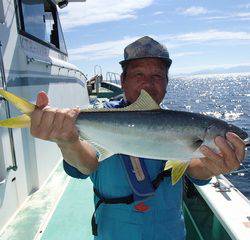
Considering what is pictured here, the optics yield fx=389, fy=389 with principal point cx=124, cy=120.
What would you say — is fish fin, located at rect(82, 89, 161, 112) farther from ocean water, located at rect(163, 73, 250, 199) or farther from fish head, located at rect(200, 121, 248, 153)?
ocean water, located at rect(163, 73, 250, 199)

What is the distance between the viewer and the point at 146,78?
3369mm

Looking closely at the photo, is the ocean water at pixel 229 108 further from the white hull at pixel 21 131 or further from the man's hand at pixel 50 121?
the man's hand at pixel 50 121

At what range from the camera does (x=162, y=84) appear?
3387 mm

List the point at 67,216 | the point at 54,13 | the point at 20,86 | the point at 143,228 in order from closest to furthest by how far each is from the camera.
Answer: the point at 143,228 < the point at 67,216 < the point at 20,86 < the point at 54,13

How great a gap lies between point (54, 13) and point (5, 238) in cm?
690

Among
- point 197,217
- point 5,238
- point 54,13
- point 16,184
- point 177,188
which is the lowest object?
point 197,217

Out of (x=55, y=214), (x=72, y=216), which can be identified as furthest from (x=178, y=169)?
(x=55, y=214)

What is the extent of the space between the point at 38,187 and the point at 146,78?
3.41 metres

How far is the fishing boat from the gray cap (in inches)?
71.9

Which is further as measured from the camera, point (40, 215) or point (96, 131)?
point (40, 215)

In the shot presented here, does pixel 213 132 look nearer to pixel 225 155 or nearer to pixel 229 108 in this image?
pixel 225 155

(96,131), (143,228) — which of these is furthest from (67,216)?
(96,131)

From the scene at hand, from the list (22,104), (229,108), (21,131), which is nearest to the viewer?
(22,104)

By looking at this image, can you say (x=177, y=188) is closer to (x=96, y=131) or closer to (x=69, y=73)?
(x=96, y=131)
